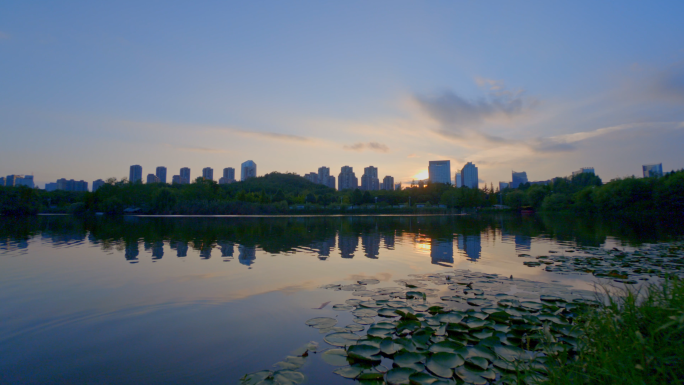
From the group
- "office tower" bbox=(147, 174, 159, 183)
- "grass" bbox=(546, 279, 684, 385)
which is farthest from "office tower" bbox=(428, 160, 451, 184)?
"grass" bbox=(546, 279, 684, 385)

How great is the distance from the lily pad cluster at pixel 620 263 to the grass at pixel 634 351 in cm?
548

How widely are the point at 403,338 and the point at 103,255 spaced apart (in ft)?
41.6

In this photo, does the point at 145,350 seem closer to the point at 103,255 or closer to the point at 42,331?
the point at 42,331

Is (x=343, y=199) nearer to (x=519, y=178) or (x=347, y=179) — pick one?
(x=347, y=179)

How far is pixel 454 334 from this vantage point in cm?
460

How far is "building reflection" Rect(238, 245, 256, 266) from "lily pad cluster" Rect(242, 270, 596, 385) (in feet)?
17.3

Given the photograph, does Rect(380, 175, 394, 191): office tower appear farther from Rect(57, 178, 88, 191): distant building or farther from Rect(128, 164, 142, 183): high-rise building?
Rect(57, 178, 88, 191): distant building

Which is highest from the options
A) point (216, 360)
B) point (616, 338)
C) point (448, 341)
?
point (616, 338)

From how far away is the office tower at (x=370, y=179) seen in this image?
158625 mm

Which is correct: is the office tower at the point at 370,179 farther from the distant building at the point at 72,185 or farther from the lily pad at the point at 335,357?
the lily pad at the point at 335,357

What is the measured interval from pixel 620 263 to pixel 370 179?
149512mm

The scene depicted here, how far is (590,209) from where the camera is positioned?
208ft

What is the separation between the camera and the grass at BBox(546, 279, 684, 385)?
2.57 metres

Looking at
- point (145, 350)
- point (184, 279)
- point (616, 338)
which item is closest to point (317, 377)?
point (145, 350)
